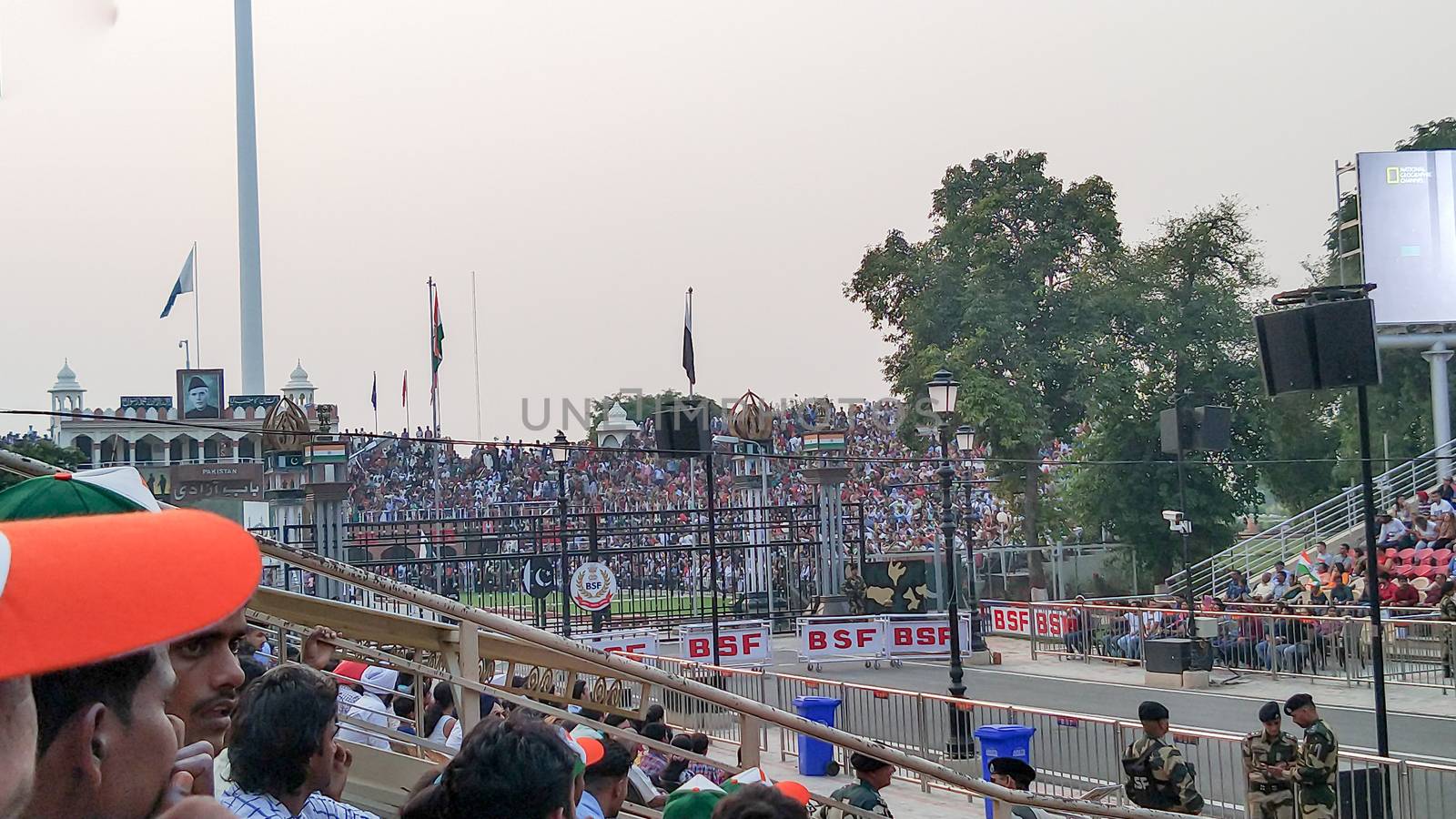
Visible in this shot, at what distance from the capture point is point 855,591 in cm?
3003

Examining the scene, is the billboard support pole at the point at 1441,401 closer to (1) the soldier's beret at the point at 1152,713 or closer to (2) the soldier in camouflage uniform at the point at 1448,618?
(2) the soldier in camouflage uniform at the point at 1448,618

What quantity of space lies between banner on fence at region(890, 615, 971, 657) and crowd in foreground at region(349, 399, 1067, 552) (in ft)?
42.6

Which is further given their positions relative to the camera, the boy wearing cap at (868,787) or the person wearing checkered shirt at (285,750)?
the boy wearing cap at (868,787)

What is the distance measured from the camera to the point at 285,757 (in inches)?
135

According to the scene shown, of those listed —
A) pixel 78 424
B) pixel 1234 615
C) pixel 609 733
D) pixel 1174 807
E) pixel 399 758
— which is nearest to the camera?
pixel 609 733

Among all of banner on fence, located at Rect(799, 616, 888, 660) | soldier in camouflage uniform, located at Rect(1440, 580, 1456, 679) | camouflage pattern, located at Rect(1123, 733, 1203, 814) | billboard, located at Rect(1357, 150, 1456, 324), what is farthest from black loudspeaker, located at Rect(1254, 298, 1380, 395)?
billboard, located at Rect(1357, 150, 1456, 324)

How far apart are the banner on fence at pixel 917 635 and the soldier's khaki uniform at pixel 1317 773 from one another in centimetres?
1711

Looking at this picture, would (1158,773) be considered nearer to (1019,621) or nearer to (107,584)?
(107,584)

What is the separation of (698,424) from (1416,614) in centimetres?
1262

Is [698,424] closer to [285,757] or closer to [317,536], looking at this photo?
[317,536]

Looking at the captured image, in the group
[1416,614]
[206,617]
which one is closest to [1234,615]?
[1416,614]

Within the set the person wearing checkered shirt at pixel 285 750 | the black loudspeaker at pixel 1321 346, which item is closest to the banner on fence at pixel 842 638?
the black loudspeaker at pixel 1321 346

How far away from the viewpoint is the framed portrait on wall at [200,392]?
2634 centimetres

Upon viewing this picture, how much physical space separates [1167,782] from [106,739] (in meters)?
9.96
